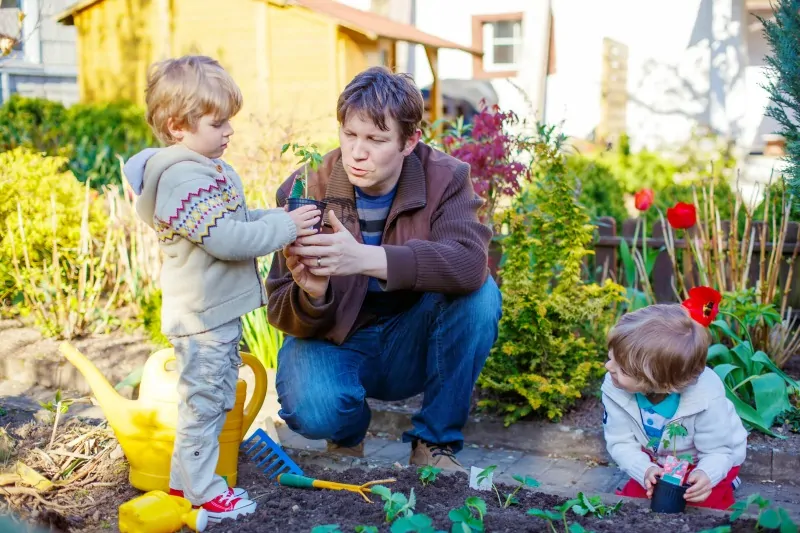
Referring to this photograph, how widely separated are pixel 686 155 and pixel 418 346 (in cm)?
851

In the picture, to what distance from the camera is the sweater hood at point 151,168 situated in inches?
88.6

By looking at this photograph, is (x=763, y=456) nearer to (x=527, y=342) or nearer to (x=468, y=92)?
(x=527, y=342)

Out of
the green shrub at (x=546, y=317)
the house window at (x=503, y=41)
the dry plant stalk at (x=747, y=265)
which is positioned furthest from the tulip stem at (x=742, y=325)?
the house window at (x=503, y=41)

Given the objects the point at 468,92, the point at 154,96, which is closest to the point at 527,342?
the point at 154,96

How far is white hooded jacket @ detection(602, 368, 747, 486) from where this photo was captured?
2535mm

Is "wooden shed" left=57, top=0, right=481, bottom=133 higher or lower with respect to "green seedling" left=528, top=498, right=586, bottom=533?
higher

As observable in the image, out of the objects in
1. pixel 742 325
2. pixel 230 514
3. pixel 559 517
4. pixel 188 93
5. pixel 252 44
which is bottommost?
pixel 230 514

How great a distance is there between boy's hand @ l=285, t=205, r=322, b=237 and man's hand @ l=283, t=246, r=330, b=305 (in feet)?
0.61

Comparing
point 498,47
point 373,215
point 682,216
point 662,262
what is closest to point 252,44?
point 498,47

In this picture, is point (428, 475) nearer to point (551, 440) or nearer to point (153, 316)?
point (551, 440)

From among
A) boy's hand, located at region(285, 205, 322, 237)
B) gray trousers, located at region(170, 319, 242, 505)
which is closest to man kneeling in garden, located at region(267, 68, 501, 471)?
boy's hand, located at region(285, 205, 322, 237)

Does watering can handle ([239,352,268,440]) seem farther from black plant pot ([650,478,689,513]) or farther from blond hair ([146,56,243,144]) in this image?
black plant pot ([650,478,689,513])

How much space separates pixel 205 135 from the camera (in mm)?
2295

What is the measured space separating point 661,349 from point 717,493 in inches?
18.8
